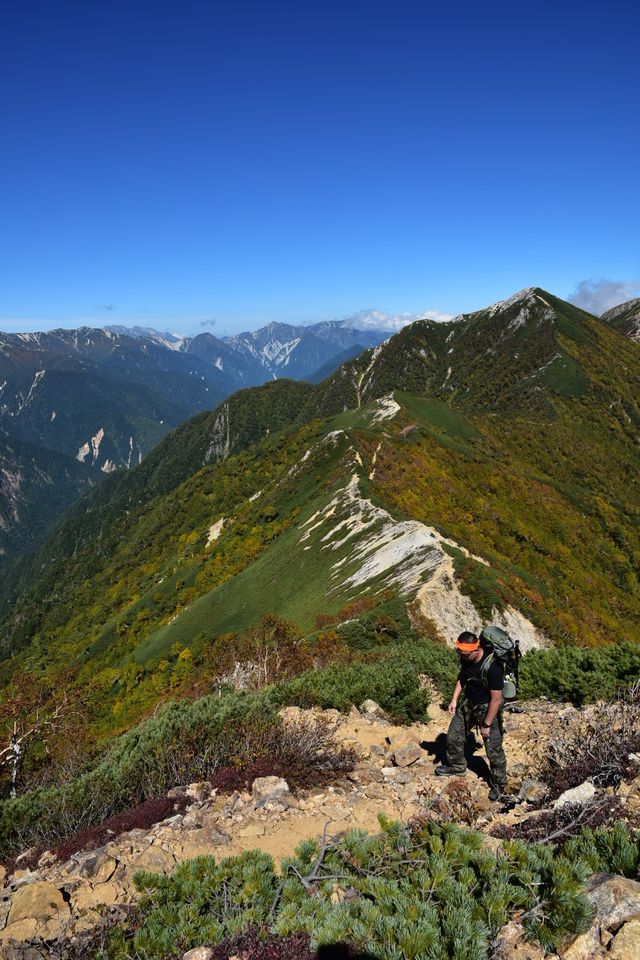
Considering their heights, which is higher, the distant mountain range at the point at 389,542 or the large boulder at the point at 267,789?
the large boulder at the point at 267,789

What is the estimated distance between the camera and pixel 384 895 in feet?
20.5

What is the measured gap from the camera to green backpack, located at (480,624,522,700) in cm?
1012

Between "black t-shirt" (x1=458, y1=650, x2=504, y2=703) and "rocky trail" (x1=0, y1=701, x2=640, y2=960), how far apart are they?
162cm

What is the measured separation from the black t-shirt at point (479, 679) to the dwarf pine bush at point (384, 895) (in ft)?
9.97

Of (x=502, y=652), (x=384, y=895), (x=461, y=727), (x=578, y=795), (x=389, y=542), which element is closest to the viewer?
(x=384, y=895)

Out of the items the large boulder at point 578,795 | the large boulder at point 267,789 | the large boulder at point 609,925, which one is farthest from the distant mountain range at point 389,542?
the large boulder at point 609,925

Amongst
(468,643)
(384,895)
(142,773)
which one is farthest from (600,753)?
(142,773)

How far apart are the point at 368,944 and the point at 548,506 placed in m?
69.1

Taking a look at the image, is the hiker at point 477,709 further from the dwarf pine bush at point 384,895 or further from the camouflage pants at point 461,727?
the dwarf pine bush at point 384,895

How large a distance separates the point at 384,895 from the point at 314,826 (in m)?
3.69

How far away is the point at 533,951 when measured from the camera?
546cm

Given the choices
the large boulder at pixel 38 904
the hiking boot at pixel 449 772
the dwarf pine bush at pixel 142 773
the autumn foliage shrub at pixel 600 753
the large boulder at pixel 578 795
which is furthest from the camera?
the dwarf pine bush at pixel 142 773

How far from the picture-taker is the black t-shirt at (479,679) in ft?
32.9

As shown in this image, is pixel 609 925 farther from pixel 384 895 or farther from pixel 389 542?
pixel 389 542
